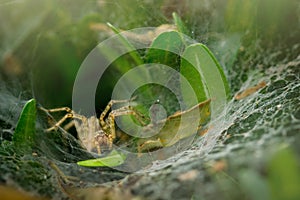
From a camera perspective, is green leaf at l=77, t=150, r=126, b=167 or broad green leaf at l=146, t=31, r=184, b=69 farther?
broad green leaf at l=146, t=31, r=184, b=69

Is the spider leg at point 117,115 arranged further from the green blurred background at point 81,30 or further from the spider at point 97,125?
the green blurred background at point 81,30

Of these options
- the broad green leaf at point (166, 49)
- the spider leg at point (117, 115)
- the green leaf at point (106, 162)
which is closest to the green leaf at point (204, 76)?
the broad green leaf at point (166, 49)

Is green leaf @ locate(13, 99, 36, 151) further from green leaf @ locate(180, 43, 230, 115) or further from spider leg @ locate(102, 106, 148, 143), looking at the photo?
green leaf @ locate(180, 43, 230, 115)

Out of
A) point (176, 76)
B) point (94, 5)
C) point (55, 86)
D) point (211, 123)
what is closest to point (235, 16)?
point (176, 76)

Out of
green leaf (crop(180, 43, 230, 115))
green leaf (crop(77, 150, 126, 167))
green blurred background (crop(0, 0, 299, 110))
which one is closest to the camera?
green leaf (crop(77, 150, 126, 167))

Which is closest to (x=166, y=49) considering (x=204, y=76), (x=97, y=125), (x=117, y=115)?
(x=204, y=76)

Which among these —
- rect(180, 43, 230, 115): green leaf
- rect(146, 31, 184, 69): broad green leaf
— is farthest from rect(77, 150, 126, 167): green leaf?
rect(146, 31, 184, 69): broad green leaf

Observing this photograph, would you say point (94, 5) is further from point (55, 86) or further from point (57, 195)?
point (57, 195)

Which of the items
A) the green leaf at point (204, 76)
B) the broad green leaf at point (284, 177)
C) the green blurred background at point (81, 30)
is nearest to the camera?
the broad green leaf at point (284, 177)
